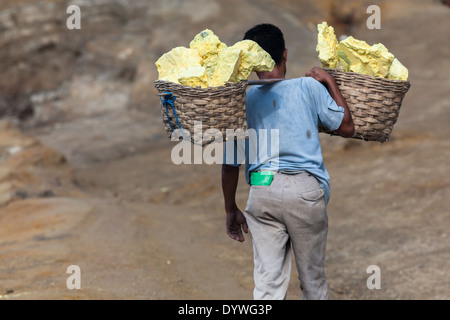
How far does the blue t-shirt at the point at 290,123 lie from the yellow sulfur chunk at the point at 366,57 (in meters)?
0.34

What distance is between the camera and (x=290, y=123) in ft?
11.0

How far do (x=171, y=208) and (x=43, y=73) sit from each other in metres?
9.91

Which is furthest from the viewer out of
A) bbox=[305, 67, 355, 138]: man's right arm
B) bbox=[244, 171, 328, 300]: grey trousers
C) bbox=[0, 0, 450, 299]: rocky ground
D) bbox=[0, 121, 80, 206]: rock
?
bbox=[0, 121, 80, 206]: rock

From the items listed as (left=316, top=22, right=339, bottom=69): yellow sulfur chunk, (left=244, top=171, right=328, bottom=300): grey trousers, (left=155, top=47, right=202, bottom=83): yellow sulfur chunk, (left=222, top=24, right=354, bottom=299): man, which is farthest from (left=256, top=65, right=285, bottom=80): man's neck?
(left=244, top=171, right=328, bottom=300): grey trousers

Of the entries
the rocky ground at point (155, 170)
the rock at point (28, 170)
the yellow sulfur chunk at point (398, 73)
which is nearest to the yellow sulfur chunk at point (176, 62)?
the yellow sulfur chunk at point (398, 73)

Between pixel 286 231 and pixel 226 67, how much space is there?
0.91 m

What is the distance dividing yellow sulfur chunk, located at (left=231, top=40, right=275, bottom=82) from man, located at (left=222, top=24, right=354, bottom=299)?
11 cm

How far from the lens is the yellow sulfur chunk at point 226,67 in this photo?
3178 mm

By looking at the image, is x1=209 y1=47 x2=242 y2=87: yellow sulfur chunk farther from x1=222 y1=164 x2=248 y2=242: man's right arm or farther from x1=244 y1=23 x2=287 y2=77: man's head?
x1=222 y1=164 x2=248 y2=242: man's right arm

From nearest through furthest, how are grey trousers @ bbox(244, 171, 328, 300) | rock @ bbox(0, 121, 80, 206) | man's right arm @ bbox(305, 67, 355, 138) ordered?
1. grey trousers @ bbox(244, 171, 328, 300)
2. man's right arm @ bbox(305, 67, 355, 138)
3. rock @ bbox(0, 121, 80, 206)

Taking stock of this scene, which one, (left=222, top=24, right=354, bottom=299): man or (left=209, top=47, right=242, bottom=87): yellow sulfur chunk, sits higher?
(left=209, top=47, right=242, bottom=87): yellow sulfur chunk

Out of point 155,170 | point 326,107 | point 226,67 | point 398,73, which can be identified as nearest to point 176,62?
point 226,67

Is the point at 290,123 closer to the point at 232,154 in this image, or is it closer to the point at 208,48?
the point at 232,154

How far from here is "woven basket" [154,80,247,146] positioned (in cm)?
316
